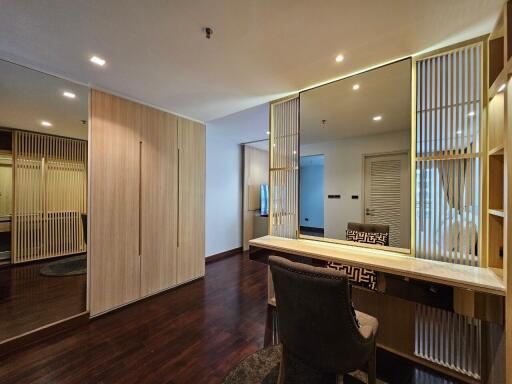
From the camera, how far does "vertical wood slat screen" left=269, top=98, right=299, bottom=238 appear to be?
2.70 metres

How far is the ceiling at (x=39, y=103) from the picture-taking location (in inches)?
87.3

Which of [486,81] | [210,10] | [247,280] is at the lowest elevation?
[247,280]

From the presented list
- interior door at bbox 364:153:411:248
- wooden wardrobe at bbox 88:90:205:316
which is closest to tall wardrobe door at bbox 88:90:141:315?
wooden wardrobe at bbox 88:90:205:316

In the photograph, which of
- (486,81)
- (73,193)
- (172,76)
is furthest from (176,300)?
(486,81)

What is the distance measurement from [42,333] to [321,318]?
109 inches

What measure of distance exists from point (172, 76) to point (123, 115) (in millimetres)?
966

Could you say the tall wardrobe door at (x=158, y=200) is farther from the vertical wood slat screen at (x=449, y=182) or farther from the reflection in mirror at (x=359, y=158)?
the vertical wood slat screen at (x=449, y=182)

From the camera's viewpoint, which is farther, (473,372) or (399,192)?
(399,192)

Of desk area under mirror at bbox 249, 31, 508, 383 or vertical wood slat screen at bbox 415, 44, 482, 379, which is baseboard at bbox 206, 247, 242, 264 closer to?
desk area under mirror at bbox 249, 31, 508, 383

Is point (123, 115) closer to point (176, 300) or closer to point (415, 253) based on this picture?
point (176, 300)

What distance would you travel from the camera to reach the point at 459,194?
1.69 m

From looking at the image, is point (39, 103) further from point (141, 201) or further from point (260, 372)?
point (260, 372)

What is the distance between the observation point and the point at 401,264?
5.40ft

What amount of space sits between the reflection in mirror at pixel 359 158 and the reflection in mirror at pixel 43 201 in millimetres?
2857
